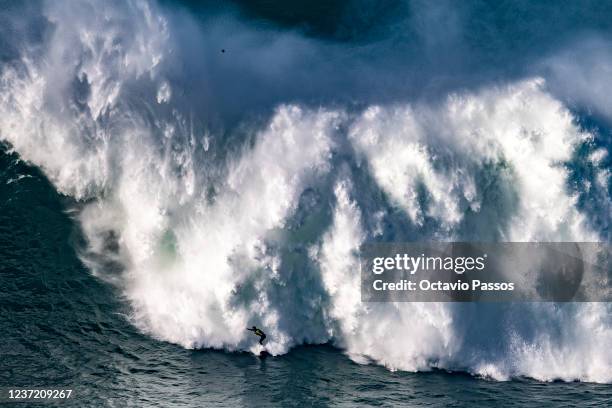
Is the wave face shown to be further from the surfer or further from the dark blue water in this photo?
the dark blue water

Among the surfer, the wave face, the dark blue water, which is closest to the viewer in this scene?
the dark blue water

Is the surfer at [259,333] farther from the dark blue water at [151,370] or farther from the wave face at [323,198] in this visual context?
the dark blue water at [151,370]

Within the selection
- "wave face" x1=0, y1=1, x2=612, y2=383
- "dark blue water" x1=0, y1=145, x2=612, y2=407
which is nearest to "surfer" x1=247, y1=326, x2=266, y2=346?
"wave face" x1=0, y1=1, x2=612, y2=383

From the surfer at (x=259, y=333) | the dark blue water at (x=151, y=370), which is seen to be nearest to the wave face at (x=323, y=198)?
the surfer at (x=259, y=333)

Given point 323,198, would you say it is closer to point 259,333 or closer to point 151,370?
point 259,333

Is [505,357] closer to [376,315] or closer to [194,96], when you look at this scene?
[376,315]

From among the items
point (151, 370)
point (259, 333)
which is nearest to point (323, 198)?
point (259, 333)
